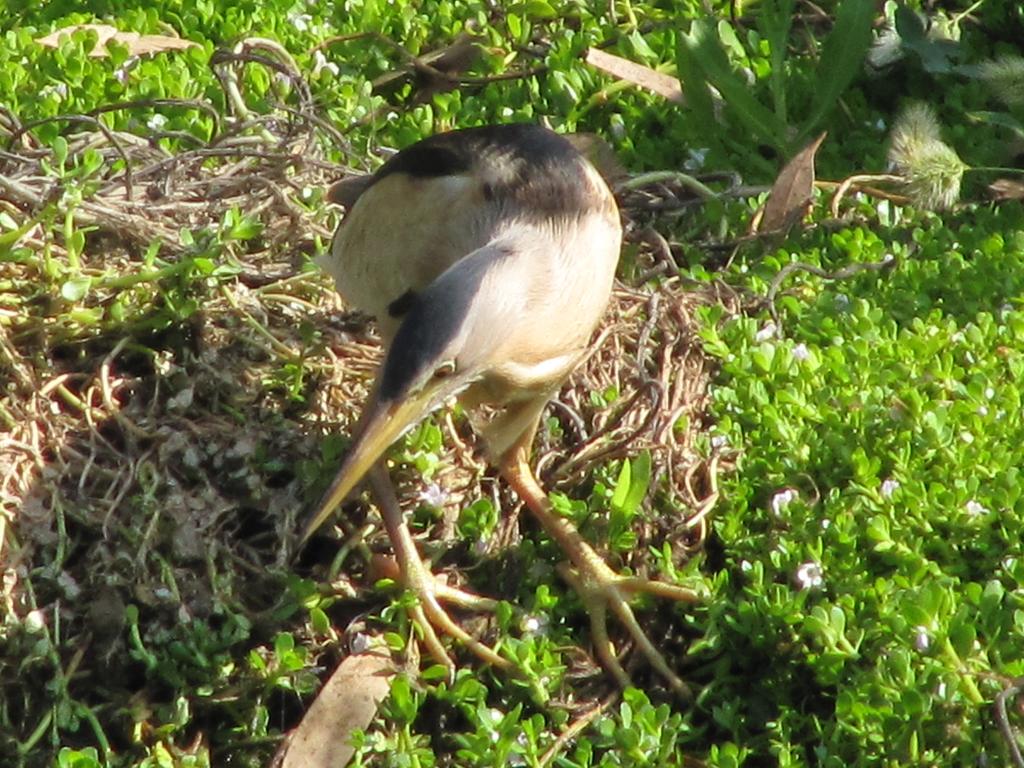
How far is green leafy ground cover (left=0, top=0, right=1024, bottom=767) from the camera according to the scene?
3775mm

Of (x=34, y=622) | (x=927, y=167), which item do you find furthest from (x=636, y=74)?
(x=34, y=622)

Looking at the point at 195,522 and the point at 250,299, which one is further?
the point at 250,299

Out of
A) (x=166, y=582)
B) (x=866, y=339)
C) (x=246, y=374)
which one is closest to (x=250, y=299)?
(x=246, y=374)

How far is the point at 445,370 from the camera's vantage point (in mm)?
3695

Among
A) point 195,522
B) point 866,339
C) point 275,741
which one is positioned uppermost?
point 866,339

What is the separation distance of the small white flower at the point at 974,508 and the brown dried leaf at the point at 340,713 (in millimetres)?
1478

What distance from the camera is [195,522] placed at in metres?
4.14

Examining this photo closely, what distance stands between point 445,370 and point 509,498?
2.94 feet

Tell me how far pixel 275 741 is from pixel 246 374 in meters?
1.16

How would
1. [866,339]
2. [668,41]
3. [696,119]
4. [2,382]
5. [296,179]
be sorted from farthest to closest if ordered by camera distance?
[668,41]
[696,119]
[296,179]
[866,339]
[2,382]

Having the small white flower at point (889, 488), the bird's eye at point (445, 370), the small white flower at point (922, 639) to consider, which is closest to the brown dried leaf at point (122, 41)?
the bird's eye at point (445, 370)

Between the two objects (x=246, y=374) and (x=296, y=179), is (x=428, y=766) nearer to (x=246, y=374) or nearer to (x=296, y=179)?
(x=246, y=374)

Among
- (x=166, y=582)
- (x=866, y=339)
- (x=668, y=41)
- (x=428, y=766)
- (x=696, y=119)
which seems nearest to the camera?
(x=428, y=766)

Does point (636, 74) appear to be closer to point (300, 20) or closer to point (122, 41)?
point (300, 20)
